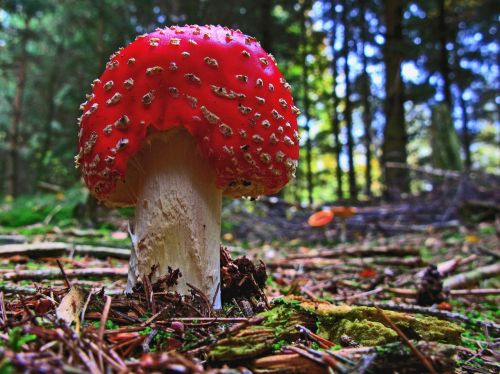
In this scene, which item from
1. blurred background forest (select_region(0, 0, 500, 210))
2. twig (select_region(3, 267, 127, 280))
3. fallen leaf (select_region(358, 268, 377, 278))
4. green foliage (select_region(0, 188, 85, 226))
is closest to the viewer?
twig (select_region(3, 267, 127, 280))

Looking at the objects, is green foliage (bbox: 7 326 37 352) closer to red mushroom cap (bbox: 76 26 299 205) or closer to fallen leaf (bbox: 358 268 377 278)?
red mushroom cap (bbox: 76 26 299 205)

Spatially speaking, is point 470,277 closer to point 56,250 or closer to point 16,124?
point 56,250

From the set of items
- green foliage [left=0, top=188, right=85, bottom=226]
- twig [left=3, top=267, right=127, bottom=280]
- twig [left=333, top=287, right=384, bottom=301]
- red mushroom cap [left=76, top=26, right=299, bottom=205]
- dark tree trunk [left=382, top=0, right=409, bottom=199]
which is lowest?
twig [left=333, top=287, right=384, bottom=301]

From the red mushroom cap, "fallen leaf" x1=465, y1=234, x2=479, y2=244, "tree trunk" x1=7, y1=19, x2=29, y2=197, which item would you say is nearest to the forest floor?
the red mushroom cap

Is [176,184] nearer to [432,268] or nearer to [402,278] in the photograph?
[432,268]

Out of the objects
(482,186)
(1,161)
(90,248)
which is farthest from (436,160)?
(1,161)

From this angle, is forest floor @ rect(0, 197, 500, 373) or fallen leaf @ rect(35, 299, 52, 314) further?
fallen leaf @ rect(35, 299, 52, 314)

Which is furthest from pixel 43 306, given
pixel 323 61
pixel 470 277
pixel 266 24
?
pixel 323 61

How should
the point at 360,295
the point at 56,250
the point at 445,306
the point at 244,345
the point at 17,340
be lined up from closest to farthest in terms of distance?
the point at 17,340
the point at 244,345
the point at 445,306
the point at 360,295
the point at 56,250
